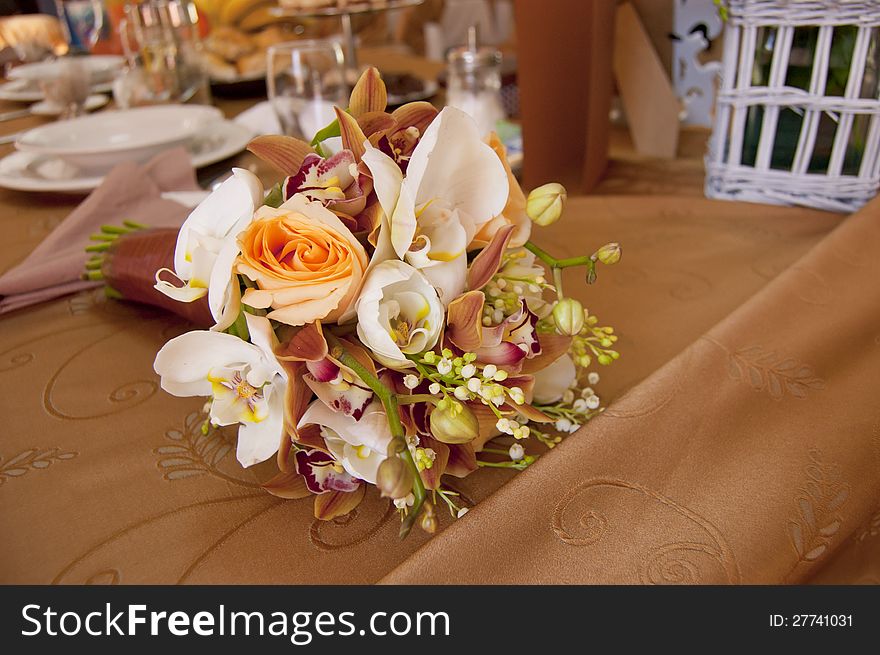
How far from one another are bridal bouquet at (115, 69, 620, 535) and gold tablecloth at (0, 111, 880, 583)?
0.03m

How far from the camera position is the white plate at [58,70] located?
1403 millimetres

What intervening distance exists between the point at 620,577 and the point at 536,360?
13 cm

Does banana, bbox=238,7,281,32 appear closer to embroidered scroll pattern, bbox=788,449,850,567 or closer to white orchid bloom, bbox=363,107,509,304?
white orchid bloom, bbox=363,107,509,304

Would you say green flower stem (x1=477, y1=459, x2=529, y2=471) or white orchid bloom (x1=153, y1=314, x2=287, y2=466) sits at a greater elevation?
white orchid bloom (x1=153, y1=314, x2=287, y2=466)

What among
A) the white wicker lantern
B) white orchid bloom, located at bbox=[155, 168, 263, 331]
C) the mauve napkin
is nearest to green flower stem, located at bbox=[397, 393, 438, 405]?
white orchid bloom, located at bbox=[155, 168, 263, 331]

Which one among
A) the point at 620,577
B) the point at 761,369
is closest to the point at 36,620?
A: the point at 620,577

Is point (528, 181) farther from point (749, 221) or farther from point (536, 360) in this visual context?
point (536, 360)

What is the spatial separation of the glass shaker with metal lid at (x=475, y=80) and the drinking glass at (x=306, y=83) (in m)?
0.18

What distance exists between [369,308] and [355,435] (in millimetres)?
71

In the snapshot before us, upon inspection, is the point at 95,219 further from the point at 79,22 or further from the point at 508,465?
the point at 79,22

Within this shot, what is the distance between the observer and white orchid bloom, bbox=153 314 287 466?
0.38 meters

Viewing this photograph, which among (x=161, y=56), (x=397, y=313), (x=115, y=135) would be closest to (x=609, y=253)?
(x=397, y=313)

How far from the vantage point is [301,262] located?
0.36 metres

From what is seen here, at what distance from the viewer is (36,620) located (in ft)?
1.13
